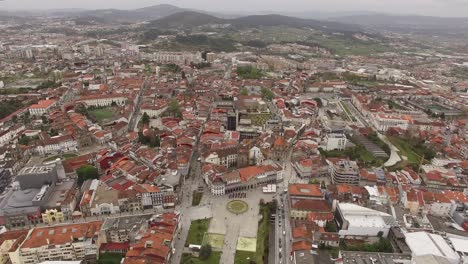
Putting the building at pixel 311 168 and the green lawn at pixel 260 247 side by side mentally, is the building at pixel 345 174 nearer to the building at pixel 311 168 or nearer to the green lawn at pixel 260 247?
the building at pixel 311 168

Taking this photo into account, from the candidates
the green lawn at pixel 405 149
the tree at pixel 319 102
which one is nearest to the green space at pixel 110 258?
the green lawn at pixel 405 149

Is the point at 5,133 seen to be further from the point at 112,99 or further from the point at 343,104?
the point at 343,104

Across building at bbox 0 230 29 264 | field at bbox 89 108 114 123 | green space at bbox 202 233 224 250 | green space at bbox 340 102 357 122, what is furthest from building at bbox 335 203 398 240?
field at bbox 89 108 114 123

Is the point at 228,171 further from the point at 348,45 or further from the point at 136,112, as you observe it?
the point at 348,45

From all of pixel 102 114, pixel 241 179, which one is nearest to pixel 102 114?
pixel 102 114

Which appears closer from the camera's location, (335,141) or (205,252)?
(205,252)

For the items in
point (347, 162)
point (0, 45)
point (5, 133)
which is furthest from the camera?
point (0, 45)

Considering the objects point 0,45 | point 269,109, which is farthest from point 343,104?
point 0,45
